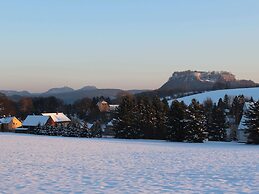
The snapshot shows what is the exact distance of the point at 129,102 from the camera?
201 feet

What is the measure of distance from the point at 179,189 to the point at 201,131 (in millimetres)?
38547

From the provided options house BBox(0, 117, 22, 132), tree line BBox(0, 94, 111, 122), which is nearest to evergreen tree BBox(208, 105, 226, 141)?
house BBox(0, 117, 22, 132)

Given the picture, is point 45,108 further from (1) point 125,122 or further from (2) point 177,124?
(2) point 177,124

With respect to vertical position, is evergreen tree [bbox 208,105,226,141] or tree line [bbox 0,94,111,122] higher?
tree line [bbox 0,94,111,122]

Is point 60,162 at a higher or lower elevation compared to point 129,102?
lower

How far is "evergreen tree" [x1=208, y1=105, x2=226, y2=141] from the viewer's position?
58.8m

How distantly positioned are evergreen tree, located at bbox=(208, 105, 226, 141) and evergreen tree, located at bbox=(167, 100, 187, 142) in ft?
27.3

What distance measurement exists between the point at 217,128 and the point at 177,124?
31.4 ft

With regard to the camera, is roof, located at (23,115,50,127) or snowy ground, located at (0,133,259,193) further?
roof, located at (23,115,50,127)

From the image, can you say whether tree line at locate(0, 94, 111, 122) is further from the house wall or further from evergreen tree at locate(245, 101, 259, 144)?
evergreen tree at locate(245, 101, 259, 144)

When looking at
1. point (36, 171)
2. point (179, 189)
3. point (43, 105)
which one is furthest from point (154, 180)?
point (43, 105)

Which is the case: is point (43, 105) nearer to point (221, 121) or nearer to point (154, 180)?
point (221, 121)

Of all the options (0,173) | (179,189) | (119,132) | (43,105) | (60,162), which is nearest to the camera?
(179,189)

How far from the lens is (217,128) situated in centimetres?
5912
